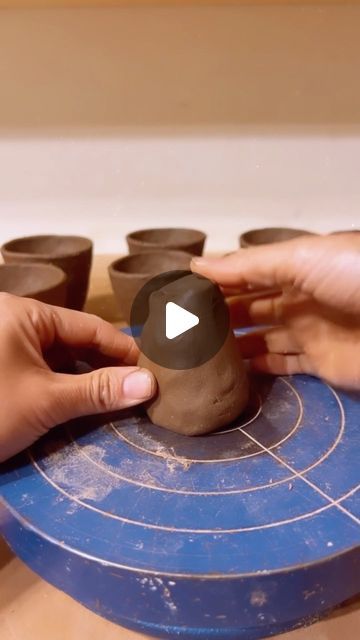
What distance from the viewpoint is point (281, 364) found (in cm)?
91

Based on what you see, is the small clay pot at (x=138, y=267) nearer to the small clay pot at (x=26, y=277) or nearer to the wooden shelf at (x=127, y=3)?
the small clay pot at (x=26, y=277)

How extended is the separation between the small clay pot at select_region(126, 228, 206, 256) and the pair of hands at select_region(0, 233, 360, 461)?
276mm

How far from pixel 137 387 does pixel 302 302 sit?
1.32 ft

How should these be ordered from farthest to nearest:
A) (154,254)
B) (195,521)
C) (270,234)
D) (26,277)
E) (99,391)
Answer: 1. (270,234)
2. (154,254)
3. (26,277)
4. (99,391)
5. (195,521)

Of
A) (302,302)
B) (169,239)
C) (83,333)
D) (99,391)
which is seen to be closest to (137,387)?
(99,391)

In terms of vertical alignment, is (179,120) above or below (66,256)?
above

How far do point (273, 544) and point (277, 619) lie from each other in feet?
0.25

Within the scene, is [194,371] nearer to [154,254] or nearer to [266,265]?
[266,265]

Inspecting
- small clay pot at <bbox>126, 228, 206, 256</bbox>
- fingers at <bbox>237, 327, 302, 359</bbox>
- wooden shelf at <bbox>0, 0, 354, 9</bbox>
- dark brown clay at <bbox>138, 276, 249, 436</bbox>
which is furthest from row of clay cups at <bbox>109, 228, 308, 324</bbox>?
wooden shelf at <bbox>0, 0, 354, 9</bbox>

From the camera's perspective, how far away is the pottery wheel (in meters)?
0.54

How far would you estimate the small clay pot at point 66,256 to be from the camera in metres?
1.18

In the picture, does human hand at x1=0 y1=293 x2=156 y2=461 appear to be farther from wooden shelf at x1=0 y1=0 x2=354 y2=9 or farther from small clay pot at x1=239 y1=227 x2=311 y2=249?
wooden shelf at x1=0 y1=0 x2=354 y2=9

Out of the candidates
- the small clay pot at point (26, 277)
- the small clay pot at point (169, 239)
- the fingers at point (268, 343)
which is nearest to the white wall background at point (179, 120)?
the small clay pot at point (169, 239)

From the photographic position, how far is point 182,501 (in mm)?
623
